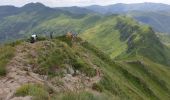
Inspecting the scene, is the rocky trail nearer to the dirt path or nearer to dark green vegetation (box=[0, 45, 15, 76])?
the dirt path

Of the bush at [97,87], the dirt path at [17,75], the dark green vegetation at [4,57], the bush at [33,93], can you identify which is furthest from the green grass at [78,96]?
the bush at [97,87]

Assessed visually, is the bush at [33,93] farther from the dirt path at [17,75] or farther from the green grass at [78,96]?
the dirt path at [17,75]

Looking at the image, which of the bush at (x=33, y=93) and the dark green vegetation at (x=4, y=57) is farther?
the dark green vegetation at (x=4, y=57)

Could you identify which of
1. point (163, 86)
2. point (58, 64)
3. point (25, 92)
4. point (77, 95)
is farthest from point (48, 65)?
point (163, 86)

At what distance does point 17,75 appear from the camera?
28844mm

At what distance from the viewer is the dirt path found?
24.2 metres

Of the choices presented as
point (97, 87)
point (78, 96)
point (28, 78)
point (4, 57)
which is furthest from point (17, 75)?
point (78, 96)

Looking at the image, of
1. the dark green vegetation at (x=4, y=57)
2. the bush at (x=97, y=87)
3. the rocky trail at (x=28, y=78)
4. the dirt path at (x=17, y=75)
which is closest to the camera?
the dirt path at (x=17, y=75)

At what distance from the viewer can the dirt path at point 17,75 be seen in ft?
79.3

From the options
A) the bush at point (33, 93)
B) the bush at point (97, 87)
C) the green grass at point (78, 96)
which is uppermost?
the green grass at point (78, 96)

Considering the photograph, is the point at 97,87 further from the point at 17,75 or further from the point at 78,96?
the point at 78,96

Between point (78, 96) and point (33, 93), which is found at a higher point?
point (78, 96)

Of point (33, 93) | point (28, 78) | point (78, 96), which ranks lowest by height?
point (28, 78)

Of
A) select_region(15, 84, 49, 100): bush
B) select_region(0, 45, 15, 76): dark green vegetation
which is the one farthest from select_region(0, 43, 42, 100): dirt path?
select_region(15, 84, 49, 100): bush
